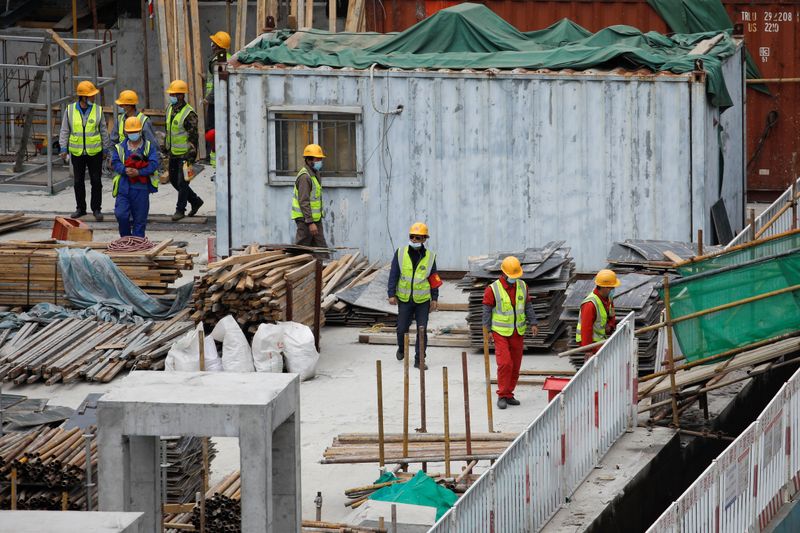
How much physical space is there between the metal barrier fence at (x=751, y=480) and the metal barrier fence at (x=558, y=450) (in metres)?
1.45

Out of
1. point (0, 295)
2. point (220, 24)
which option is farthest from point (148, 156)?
point (220, 24)

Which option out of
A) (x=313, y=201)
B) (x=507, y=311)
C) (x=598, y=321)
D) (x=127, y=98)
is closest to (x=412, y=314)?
(x=507, y=311)

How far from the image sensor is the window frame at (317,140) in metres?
23.0

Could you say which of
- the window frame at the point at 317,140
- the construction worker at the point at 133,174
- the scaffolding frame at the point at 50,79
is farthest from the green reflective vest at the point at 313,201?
the scaffolding frame at the point at 50,79

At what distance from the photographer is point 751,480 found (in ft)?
45.6

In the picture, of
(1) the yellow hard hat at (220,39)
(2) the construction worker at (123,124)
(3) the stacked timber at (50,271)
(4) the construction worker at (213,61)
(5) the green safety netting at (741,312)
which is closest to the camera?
(5) the green safety netting at (741,312)

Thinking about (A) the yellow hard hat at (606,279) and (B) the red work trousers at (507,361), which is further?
(B) the red work trousers at (507,361)

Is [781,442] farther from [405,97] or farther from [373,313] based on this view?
[405,97]

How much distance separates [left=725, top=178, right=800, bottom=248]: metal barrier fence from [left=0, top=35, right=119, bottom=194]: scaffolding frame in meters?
11.7

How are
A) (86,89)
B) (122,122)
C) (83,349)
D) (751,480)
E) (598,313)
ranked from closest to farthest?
1. (751,480)
2. (598,313)
3. (83,349)
4. (122,122)
5. (86,89)

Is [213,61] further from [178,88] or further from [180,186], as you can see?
[180,186]

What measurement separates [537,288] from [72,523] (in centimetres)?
1004

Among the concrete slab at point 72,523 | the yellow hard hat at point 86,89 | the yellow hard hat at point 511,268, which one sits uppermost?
the yellow hard hat at point 86,89

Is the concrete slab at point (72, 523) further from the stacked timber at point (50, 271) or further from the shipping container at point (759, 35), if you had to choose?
the shipping container at point (759, 35)
